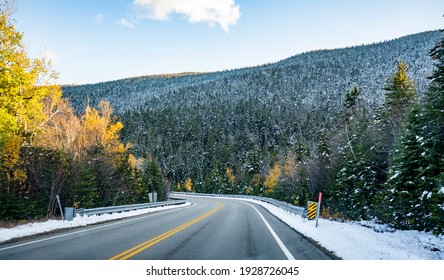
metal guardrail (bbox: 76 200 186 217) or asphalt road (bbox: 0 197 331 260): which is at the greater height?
asphalt road (bbox: 0 197 331 260)

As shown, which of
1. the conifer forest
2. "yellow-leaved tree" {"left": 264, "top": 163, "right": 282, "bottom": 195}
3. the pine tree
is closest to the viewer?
the pine tree

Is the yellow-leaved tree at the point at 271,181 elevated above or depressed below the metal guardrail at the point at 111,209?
below

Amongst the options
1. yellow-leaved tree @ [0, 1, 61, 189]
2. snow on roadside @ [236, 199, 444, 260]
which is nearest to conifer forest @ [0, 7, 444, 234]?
yellow-leaved tree @ [0, 1, 61, 189]

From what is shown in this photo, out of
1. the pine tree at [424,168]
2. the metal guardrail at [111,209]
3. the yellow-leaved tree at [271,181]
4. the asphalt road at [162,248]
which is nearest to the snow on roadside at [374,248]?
the asphalt road at [162,248]

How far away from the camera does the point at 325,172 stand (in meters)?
37.6

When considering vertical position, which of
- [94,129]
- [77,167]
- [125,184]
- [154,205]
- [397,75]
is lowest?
[154,205]

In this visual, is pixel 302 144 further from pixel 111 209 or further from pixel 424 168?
pixel 111 209

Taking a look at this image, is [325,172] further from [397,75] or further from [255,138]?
[255,138]

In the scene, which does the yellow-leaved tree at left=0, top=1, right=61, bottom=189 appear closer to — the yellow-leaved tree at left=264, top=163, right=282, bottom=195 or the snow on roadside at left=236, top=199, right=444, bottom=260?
the snow on roadside at left=236, top=199, right=444, bottom=260

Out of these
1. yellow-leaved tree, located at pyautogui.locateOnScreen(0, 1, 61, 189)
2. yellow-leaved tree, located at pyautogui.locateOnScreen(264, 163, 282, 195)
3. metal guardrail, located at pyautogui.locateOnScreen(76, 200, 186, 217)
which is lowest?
yellow-leaved tree, located at pyautogui.locateOnScreen(264, 163, 282, 195)

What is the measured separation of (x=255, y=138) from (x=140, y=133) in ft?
186

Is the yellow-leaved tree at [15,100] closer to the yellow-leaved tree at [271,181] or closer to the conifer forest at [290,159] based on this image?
the conifer forest at [290,159]
